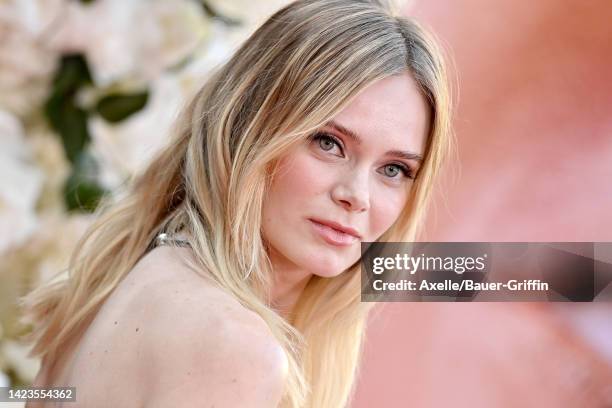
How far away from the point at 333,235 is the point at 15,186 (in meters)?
0.38

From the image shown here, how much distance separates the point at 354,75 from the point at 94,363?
1.13 ft

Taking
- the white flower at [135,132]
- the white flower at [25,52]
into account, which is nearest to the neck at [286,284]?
the white flower at [135,132]

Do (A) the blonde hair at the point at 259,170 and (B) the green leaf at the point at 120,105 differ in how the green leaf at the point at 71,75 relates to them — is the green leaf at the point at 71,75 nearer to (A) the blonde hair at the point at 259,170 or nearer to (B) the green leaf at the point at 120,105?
(B) the green leaf at the point at 120,105

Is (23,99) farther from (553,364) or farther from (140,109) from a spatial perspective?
(553,364)

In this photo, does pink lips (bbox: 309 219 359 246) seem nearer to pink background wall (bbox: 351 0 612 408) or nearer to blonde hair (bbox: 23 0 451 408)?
blonde hair (bbox: 23 0 451 408)

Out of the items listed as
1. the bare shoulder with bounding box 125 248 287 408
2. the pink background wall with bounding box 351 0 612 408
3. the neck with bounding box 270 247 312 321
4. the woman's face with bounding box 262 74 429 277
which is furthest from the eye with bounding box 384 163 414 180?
the pink background wall with bounding box 351 0 612 408

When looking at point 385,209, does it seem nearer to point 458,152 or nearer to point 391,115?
point 391,115

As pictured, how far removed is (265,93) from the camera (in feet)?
2.93

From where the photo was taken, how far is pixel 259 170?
870 millimetres

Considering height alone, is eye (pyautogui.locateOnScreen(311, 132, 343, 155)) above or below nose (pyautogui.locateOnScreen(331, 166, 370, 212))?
above

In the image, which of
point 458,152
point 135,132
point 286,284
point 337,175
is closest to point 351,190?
point 337,175

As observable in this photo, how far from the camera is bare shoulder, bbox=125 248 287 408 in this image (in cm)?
68

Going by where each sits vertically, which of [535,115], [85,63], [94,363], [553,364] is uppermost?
[535,115]

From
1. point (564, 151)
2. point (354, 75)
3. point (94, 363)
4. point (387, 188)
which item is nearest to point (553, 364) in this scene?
point (564, 151)
